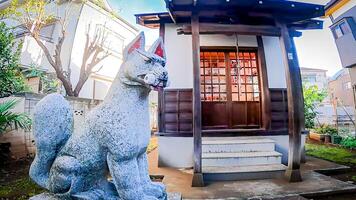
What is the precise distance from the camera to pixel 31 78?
366 inches

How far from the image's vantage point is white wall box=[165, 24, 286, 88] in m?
6.03

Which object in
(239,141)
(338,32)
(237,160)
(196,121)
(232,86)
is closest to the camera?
(196,121)

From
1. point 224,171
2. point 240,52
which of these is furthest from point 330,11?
point 224,171

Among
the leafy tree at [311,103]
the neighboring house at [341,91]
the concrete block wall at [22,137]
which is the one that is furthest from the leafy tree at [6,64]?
the neighboring house at [341,91]

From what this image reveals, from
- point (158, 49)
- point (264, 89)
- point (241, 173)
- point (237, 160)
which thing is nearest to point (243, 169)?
point (241, 173)

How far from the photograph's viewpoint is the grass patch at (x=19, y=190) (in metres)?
3.56

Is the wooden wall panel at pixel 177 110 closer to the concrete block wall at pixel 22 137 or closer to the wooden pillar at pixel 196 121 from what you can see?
the wooden pillar at pixel 196 121

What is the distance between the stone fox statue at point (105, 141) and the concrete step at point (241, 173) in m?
3.18

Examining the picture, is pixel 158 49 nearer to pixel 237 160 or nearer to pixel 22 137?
pixel 237 160

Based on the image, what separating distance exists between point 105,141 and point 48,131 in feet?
1.30

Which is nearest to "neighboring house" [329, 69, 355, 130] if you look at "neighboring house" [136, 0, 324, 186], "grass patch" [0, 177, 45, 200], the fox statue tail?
"neighboring house" [136, 0, 324, 186]

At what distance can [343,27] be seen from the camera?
31.1 feet

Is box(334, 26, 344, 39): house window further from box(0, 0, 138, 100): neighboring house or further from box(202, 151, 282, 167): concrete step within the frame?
box(0, 0, 138, 100): neighboring house

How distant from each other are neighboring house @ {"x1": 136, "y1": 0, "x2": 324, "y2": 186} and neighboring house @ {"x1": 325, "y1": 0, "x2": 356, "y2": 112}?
14.1 ft
